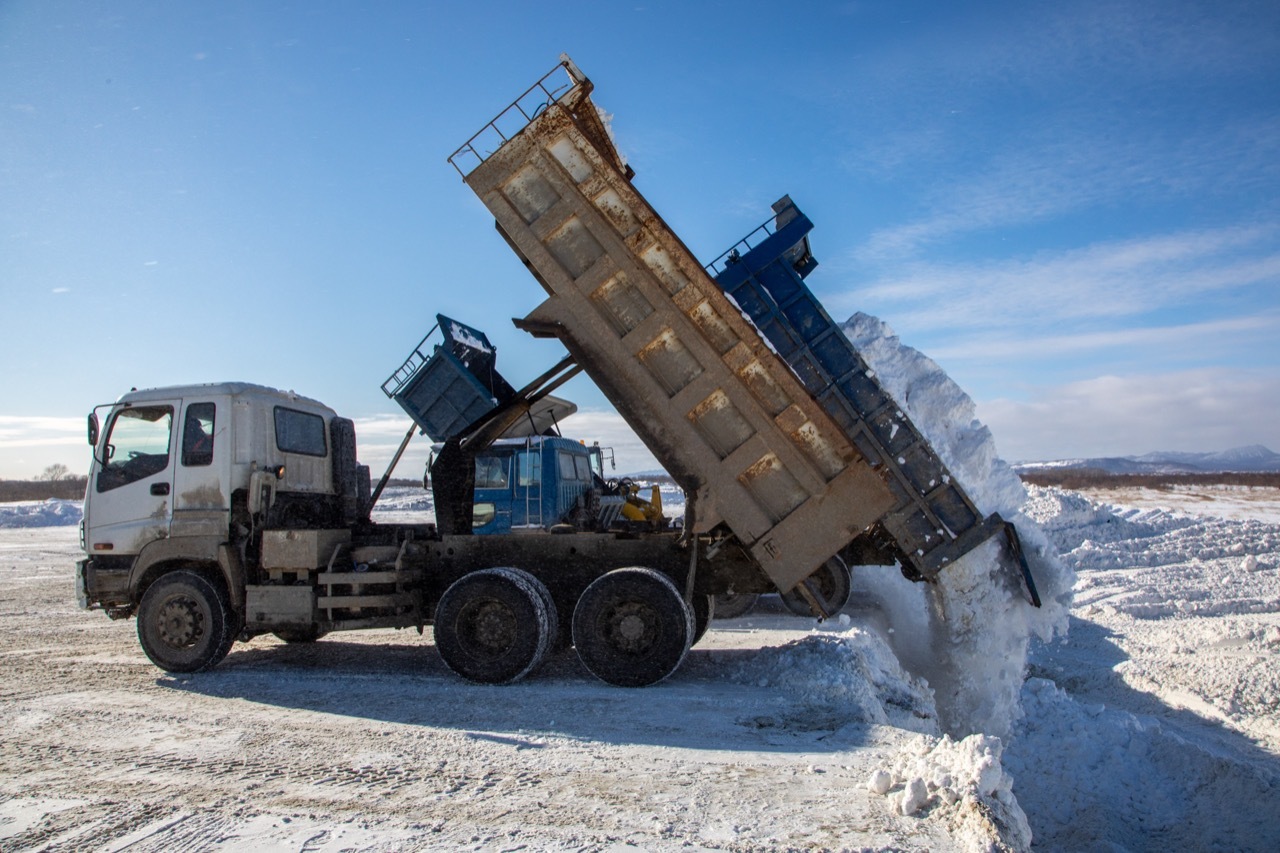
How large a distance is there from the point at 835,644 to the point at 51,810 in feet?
21.5

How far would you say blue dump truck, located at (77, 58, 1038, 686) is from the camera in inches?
289

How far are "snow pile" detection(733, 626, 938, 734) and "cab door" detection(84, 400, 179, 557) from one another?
594 cm

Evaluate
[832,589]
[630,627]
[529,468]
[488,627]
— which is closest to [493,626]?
[488,627]

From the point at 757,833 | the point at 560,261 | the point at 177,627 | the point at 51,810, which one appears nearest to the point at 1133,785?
the point at 757,833

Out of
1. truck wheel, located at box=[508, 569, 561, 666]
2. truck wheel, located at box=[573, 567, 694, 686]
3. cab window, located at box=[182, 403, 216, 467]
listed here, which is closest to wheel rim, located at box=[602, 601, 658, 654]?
truck wheel, located at box=[573, 567, 694, 686]

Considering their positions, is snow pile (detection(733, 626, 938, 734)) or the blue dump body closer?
snow pile (detection(733, 626, 938, 734))

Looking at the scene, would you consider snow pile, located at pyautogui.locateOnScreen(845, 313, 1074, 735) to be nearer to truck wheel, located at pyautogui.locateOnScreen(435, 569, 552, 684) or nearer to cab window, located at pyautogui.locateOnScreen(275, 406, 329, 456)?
truck wheel, located at pyautogui.locateOnScreen(435, 569, 552, 684)

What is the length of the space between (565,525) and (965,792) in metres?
5.07

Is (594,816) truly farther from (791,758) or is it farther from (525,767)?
(791,758)

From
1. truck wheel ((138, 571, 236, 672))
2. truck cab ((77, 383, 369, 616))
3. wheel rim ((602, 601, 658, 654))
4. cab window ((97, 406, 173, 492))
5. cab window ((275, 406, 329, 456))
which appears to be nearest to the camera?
wheel rim ((602, 601, 658, 654))

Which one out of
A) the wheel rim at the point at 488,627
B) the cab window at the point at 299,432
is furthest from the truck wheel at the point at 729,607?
the cab window at the point at 299,432

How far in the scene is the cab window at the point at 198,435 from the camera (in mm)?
8555

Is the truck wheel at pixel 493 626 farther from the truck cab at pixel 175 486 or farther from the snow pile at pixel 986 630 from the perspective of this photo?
the snow pile at pixel 986 630

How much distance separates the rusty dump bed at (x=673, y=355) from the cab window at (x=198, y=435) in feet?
11.6
